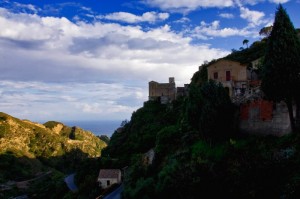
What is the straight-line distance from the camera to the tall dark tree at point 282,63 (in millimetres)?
18953

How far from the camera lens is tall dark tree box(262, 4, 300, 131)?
1895 cm

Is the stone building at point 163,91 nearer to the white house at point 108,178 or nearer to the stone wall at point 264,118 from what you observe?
the white house at point 108,178

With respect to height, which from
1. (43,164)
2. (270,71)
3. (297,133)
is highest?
(270,71)

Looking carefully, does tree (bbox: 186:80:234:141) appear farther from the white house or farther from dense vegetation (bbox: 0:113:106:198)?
dense vegetation (bbox: 0:113:106:198)

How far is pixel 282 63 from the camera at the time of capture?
1894 centimetres

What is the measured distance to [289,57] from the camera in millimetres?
18969

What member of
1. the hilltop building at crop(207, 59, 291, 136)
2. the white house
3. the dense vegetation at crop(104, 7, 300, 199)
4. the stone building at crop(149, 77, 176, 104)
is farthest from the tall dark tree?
the stone building at crop(149, 77, 176, 104)

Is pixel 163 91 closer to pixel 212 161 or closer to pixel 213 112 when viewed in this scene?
pixel 213 112

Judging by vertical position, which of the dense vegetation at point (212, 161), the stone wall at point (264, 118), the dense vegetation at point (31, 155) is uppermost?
the stone wall at point (264, 118)

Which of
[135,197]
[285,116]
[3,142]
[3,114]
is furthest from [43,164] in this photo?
[285,116]

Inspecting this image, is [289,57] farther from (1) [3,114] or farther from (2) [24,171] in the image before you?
(1) [3,114]

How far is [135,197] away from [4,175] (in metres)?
93.9

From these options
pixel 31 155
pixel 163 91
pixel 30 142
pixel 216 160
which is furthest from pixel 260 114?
pixel 30 142

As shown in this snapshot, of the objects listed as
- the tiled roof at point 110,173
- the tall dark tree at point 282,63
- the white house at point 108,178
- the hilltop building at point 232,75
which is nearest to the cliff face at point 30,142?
the tiled roof at point 110,173
